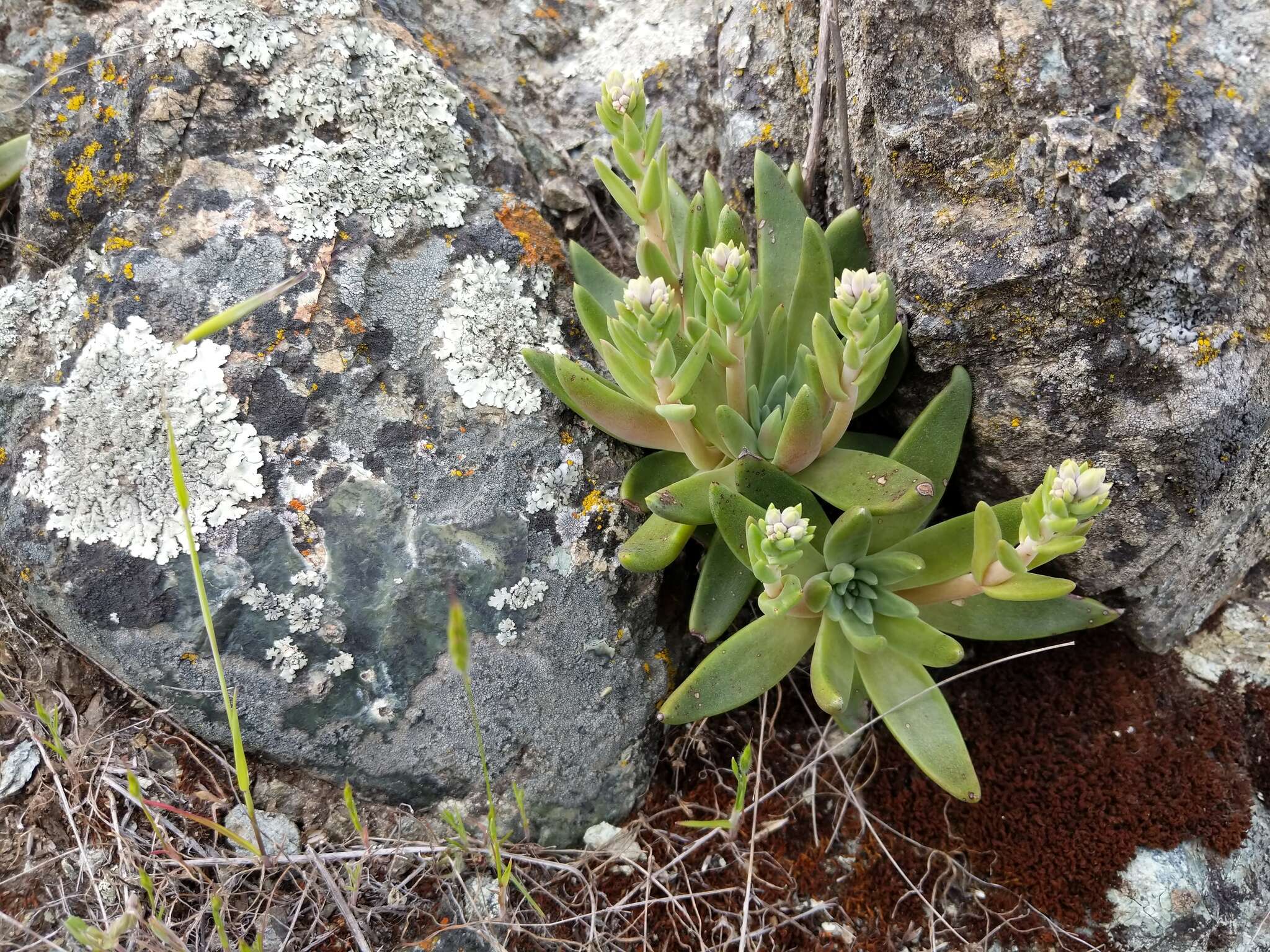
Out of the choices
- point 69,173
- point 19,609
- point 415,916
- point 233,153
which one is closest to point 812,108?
point 233,153

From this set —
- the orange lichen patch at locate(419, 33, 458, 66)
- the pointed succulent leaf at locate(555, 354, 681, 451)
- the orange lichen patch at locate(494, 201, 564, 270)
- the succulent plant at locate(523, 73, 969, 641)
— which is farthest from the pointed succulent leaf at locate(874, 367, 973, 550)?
the orange lichen patch at locate(419, 33, 458, 66)

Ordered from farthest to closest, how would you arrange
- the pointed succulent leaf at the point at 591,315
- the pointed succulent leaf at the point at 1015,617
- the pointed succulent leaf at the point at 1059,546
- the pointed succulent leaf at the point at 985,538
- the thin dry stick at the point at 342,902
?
the pointed succulent leaf at the point at 591,315 < the pointed succulent leaf at the point at 1015,617 < the thin dry stick at the point at 342,902 < the pointed succulent leaf at the point at 985,538 < the pointed succulent leaf at the point at 1059,546

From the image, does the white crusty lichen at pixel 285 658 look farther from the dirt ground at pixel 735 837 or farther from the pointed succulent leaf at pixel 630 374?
the pointed succulent leaf at pixel 630 374

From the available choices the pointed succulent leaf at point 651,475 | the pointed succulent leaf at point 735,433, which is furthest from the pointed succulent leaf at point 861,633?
the pointed succulent leaf at point 651,475

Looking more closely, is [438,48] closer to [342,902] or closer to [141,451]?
[141,451]

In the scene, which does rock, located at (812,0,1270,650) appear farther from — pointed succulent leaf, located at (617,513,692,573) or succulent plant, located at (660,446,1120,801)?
pointed succulent leaf, located at (617,513,692,573)

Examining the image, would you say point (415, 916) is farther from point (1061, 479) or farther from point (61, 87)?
point (61, 87)
